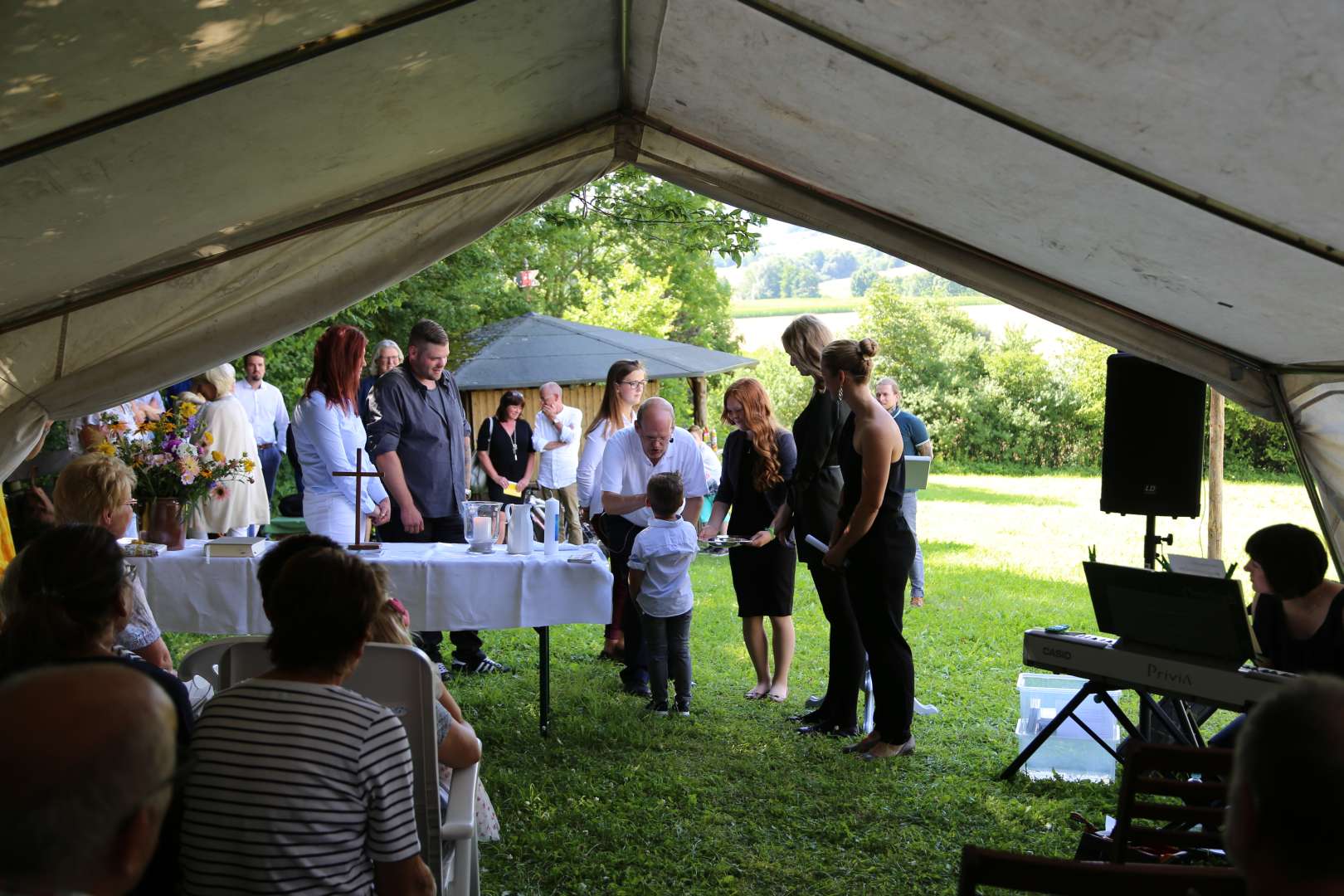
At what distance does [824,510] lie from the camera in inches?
212

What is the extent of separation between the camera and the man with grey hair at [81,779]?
3.58 ft

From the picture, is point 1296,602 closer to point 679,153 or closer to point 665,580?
point 665,580

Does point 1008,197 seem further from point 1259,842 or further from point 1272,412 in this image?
point 1259,842

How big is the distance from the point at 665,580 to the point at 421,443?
4.65 feet

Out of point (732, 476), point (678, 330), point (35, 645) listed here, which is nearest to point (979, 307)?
point (678, 330)

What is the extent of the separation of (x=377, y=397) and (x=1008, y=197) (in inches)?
126

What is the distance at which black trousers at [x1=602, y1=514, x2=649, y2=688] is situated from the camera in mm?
5930

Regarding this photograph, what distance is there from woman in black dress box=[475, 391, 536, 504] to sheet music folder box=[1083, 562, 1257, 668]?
609 cm

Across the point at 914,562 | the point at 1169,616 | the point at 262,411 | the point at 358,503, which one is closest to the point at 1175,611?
the point at 1169,616

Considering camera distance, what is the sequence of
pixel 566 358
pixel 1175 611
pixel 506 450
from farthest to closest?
pixel 566 358 → pixel 506 450 → pixel 1175 611

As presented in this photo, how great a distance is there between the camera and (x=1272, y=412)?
432cm

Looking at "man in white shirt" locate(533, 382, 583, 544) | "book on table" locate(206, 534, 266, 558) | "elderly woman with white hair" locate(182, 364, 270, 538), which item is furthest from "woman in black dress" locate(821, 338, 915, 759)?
"man in white shirt" locate(533, 382, 583, 544)

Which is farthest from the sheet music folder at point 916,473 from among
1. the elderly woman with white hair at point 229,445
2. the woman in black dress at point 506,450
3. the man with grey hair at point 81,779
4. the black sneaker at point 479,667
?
the man with grey hair at point 81,779

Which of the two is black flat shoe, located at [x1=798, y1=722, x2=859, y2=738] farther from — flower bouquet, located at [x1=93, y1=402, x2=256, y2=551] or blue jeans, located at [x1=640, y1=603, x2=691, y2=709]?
flower bouquet, located at [x1=93, y1=402, x2=256, y2=551]
